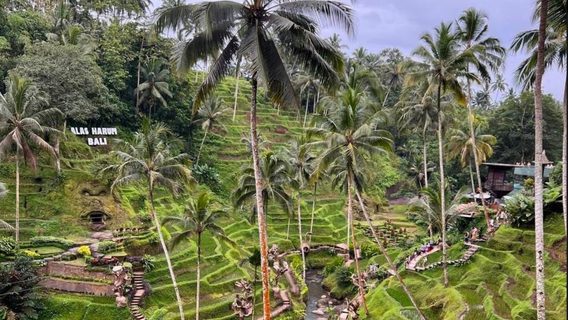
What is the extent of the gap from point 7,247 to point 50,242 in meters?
3.15

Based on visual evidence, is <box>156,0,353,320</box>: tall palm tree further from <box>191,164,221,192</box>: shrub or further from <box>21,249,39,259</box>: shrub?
<box>191,164,221,192</box>: shrub

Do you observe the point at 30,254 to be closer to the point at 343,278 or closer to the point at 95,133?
the point at 95,133

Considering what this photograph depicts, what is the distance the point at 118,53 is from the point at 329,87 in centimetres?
3864

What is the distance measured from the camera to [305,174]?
35.5 m

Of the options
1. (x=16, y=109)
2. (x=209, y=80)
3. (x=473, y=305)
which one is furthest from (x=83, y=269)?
(x=473, y=305)

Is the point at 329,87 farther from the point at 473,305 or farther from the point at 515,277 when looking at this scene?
the point at 515,277

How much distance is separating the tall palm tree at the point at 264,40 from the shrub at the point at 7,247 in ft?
61.0

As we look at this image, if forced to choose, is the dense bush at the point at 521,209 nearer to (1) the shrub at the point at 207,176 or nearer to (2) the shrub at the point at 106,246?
(2) the shrub at the point at 106,246

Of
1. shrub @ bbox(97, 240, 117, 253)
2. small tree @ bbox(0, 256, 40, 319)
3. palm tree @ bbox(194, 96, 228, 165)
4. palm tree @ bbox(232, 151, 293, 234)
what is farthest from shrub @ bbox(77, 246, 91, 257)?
palm tree @ bbox(194, 96, 228, 165)

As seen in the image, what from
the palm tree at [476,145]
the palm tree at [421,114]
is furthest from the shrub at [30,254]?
the palm tree at [476,145]

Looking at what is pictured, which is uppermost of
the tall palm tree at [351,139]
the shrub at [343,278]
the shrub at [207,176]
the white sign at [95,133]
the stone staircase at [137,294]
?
the white sign at [95,133]

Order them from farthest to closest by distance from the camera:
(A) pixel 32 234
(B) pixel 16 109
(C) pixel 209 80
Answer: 1. (A) pixel 32 234
2. (B) pixel 16 109
3. (C) pixel 209 80

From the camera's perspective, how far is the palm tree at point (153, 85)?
153ft

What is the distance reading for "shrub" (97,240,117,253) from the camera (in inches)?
1120
